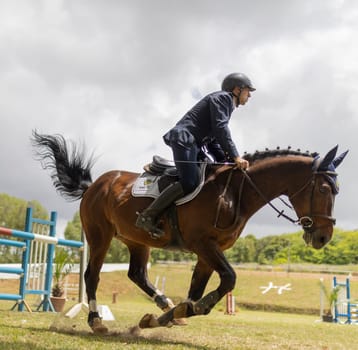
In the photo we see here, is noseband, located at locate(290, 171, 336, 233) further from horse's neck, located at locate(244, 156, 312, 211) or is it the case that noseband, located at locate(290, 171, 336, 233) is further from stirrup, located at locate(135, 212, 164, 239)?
stirrup, located at locate(135, 212, 164, 239)

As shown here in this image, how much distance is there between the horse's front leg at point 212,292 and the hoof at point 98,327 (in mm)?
1076

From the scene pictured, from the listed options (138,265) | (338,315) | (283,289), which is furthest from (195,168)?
(283,289)

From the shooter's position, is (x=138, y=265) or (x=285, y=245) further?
(x=285, y=245)

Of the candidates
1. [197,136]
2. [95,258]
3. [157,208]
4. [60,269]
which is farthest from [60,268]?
[197,136]

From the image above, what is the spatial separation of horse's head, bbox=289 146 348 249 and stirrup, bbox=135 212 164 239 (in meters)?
1.57

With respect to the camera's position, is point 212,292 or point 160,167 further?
point 160,167

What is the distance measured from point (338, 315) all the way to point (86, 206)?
46.2 ft

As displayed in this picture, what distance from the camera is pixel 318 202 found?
16.1 feet

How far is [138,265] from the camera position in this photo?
675 cm

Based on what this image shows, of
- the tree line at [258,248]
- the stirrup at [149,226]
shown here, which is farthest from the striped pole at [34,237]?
the tree line at [258,248]

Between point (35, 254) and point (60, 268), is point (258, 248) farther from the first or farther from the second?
point (35, 254)

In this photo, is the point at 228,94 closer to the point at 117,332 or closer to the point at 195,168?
the point at 195,168

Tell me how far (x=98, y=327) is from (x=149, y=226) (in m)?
1.57

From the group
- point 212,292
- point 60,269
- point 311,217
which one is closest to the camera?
point 212,292
